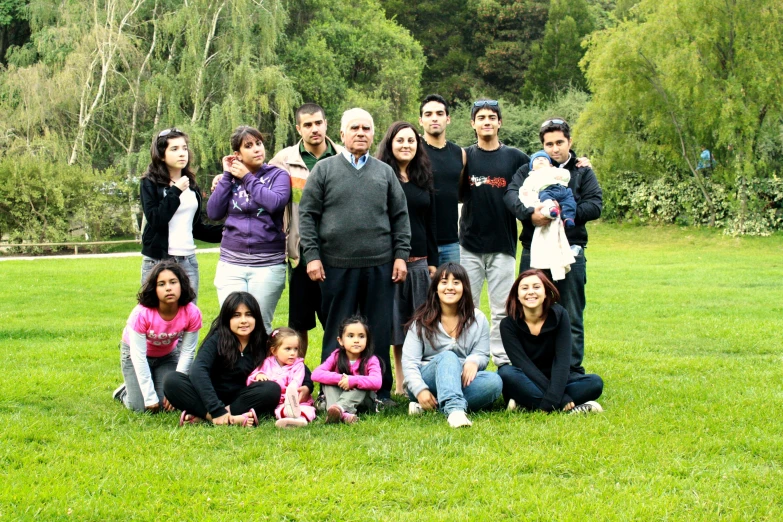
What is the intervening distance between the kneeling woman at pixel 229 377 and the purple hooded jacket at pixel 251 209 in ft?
1.56

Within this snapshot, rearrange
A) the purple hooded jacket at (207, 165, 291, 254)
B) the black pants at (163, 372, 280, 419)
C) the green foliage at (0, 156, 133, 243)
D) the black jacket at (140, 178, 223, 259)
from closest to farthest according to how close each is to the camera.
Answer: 1. the black pants at (163, 372, 280, 419)
2. the purple hooded jacket at (207, 165, 291, 254)
3. the black jacket at (140, 178, 223, 259)
4. the green foliage at (0, 156, 133, 243)

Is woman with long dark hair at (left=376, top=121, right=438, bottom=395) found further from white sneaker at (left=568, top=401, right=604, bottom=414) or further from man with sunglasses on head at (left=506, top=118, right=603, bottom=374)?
white sneaker at (left=568, top=401, right=604, bottom=414)

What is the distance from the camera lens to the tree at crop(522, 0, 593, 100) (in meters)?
41.4

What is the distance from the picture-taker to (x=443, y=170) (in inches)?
245

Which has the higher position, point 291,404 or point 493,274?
point 493,274

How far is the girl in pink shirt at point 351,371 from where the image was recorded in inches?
211

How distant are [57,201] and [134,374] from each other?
71.3 ft

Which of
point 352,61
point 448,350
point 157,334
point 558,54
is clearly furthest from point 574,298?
point 558,54

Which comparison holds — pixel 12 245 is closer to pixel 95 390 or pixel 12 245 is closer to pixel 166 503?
pixel 95 390

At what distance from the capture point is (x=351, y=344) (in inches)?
213

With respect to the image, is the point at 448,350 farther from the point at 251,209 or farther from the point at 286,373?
the point at 251,209

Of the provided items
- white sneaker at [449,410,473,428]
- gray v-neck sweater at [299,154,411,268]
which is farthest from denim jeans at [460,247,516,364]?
white sneaker at [449,410,473,428]

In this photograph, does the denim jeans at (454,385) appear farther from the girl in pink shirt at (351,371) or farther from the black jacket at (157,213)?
the black jacket at (157,213)

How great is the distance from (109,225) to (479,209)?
23.5 metres
